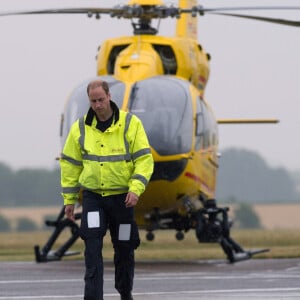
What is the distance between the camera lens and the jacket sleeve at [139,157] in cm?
1059

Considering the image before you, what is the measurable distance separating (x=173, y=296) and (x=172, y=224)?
7537mm

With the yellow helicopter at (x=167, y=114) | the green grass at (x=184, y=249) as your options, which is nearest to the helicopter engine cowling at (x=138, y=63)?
the yellow helicopter at (x=167, y=114)

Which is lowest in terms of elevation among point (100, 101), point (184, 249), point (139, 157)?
point (184, 249)

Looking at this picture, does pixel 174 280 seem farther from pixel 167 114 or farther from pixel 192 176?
pixel 192 176

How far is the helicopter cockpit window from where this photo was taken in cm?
1922

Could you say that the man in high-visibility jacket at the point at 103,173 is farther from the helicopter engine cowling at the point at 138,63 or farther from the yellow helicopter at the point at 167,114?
the helicopter engine cowling at the point at 138,63

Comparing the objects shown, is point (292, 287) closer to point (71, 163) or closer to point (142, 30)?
point (71, 163)

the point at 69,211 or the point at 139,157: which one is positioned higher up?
the point at 139,157

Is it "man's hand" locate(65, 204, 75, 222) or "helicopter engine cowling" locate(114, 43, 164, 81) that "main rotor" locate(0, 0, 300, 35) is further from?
"man's hand" locate(65, 204, 75, 222)

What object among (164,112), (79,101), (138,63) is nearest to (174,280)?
(164,112)

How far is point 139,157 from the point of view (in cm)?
1067

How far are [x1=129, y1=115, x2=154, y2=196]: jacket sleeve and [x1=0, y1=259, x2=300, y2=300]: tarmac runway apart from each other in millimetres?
2339

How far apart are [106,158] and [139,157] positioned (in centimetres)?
25

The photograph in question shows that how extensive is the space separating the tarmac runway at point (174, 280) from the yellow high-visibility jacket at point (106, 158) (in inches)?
88.5
